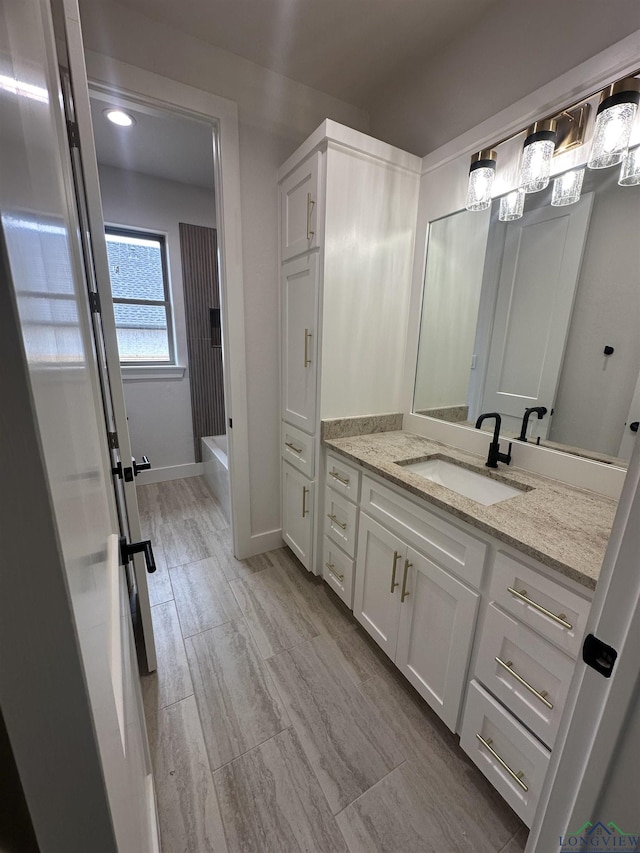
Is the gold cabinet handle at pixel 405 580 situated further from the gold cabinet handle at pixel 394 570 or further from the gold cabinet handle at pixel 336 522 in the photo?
the gold cabinet handle at pixel 336 522

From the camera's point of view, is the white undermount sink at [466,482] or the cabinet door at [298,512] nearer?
the white undermount sink at [466,482]

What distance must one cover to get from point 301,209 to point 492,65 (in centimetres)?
96

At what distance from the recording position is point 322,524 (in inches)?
74.4

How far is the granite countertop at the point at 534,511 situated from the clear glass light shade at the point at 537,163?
1.12 m

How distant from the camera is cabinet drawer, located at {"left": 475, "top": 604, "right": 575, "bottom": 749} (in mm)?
868

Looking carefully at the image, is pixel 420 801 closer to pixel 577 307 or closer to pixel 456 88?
pixel 577 307

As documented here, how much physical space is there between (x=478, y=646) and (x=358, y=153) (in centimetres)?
201

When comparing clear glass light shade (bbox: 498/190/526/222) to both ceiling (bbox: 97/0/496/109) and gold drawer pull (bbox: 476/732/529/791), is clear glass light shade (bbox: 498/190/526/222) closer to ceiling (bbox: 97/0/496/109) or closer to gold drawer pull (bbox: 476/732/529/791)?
ceiling (bbox: 97/0/496/109)

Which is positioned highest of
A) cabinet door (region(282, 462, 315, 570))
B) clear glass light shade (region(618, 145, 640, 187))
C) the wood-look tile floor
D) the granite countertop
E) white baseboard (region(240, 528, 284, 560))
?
clear glass light shade (region(618, 145, 640, 187))

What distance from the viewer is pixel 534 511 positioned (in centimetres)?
107

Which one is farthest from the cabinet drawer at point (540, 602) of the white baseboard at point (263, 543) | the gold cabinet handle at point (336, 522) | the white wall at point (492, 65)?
the white wall at point (492, 65)

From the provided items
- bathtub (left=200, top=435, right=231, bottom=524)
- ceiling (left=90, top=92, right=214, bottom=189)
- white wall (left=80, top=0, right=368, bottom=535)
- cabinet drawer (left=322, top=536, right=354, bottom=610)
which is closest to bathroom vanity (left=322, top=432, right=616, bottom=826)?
cabinet drawer (left=322, top=536, right=354, bottom=610)

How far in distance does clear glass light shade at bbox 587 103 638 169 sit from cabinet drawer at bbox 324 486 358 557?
1.55 metres

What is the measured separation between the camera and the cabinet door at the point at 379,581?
4.52ft
